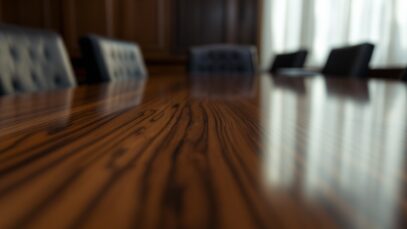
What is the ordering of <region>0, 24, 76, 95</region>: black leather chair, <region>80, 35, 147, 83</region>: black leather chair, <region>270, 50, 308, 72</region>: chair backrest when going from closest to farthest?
<region>0, 24, 76, 95</region>: black leather chair → <region>80, 35, 147, 83</region>: black leather chair → <region>270, 50, 308, 72</region>: chair backrest

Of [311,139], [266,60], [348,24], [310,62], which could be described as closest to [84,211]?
[311,139]

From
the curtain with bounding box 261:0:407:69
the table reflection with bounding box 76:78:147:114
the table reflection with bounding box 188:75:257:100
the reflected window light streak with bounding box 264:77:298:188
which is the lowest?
the table reflection with bounding box 188:75:257:100

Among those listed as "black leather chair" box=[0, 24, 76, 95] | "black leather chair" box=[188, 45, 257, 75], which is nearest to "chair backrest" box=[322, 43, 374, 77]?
"black leather chair" box=[188, 45, 257, 75]

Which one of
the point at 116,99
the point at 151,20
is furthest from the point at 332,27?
the point at 116,99

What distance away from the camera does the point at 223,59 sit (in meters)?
2.46

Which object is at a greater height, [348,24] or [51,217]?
[348,24]

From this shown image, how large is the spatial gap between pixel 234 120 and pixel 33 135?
11 cm

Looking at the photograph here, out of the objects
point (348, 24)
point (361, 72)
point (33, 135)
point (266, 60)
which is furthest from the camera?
point (266, 60)

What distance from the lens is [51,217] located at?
0.08 meters

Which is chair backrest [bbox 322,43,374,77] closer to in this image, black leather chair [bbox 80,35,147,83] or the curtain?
the curtain

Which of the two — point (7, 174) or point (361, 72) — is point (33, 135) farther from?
point (361, 72)

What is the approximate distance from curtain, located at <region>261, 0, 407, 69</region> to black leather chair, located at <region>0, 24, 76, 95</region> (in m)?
1.73

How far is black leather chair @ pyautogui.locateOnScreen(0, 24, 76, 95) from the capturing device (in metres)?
0.91

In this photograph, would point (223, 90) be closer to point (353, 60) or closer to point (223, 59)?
point (353, 60)
